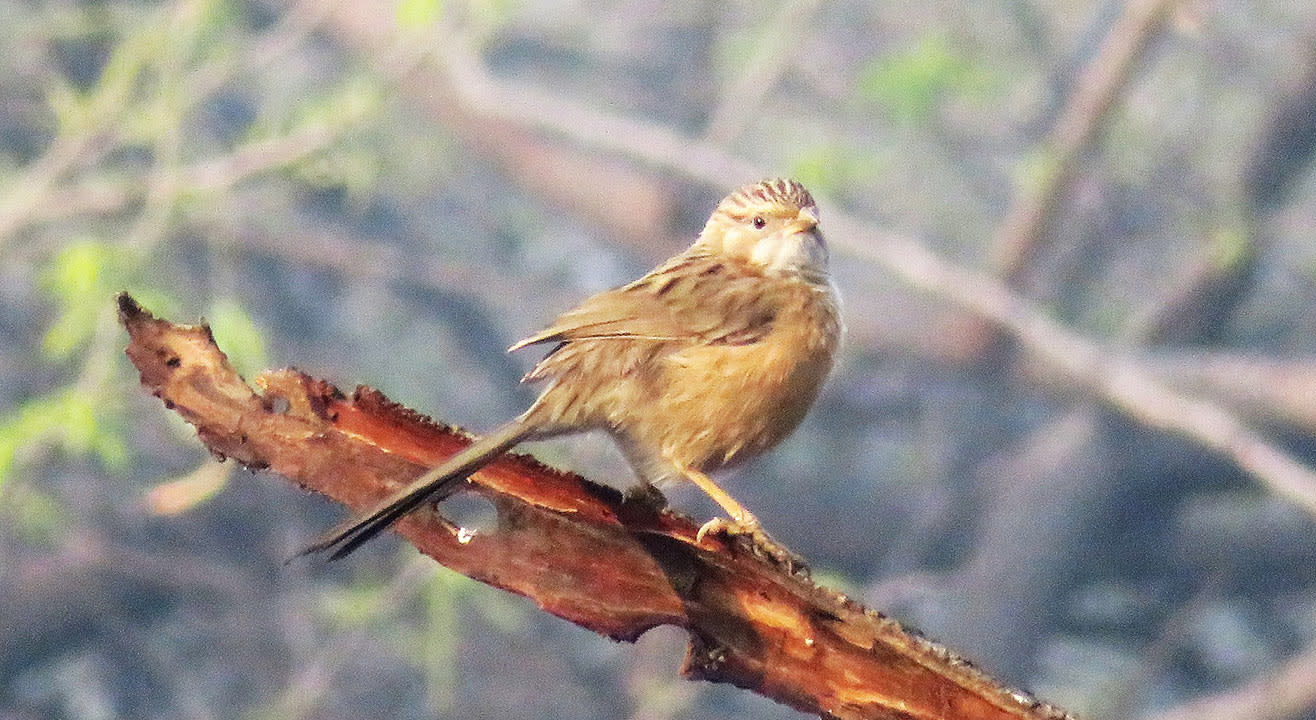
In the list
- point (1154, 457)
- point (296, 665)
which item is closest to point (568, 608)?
point (296, 665)

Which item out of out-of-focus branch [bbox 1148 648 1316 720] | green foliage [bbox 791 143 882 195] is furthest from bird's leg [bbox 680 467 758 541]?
out-of-focus branch [bbox 1148 648 1316 720]

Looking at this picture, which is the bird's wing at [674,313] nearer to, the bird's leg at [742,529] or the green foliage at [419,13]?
the bird's leg at [742,529]

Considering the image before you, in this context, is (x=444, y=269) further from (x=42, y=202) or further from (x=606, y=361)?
(x=606, y=361)

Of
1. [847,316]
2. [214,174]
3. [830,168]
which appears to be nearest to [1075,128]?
[847,316]

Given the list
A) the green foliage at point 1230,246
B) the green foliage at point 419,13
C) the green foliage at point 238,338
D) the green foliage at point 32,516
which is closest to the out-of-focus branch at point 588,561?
the green foliage at point 238,338

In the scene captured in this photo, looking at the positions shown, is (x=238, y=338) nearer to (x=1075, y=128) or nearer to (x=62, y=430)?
(x=62, y=430)

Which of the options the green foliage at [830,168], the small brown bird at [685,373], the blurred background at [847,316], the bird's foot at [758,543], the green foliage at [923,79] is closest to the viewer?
the bird's foot at [758,543]
